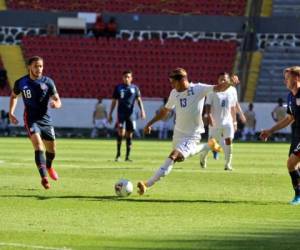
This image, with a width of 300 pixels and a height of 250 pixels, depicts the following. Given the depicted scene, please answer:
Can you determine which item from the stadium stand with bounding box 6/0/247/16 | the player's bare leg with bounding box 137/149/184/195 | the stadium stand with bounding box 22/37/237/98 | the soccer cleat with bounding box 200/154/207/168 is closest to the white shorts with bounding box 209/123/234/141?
the soccer cleat with bounding box 200/154/207/168

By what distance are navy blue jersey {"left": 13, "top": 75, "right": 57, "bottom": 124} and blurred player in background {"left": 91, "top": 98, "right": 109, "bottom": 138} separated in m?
27.8

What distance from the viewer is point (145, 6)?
A: 170ft

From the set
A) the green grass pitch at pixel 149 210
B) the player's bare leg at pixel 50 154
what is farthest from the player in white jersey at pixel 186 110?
the player's bare leg at pixel 50 154

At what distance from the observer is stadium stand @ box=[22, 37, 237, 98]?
49.2 meters

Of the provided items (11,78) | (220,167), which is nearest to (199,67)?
(11,78)

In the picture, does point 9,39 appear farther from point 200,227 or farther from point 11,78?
point 200,227

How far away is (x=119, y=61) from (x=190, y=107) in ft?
110

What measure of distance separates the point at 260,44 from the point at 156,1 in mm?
5978

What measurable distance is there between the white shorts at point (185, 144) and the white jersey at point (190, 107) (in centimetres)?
7

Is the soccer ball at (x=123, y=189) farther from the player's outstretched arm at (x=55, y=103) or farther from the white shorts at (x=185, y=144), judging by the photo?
the player's outstretched arm at (x=55, y=103)

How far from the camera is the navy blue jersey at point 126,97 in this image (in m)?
26.4

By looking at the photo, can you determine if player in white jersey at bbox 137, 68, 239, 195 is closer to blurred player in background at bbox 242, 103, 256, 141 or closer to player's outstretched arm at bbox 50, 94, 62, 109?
player's outstretched arm at bbox 50, 94, 62, 109

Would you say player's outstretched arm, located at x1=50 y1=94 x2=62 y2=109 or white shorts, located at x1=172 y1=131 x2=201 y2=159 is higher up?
player's outstretched arm, located at x1=50 y1=94 x2=62 y2=109

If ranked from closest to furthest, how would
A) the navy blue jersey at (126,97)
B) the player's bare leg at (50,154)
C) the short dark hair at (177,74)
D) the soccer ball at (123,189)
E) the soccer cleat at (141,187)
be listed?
the soccer cleat at (141,187)
the soccer ball at (123,189)
the short dark hair at (177,74)
the player's bare leg at (50,154)
the navy blue jersey at (126,97)
